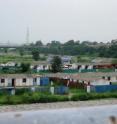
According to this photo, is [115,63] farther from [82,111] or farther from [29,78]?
[82,111]

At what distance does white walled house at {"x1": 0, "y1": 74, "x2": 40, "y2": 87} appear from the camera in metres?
15.7

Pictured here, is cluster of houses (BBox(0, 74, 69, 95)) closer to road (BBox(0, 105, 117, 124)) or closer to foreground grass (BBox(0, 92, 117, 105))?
foreground grass (BBox(0, 92, 117, 105))

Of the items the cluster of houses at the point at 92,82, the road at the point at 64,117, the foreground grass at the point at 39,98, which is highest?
the road at the point at 64,117

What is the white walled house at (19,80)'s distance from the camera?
51.4 feet

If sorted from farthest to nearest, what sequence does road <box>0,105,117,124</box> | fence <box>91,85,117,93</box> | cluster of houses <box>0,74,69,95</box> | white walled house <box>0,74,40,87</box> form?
white walled house <box>0,74,40,87</box> → cluster of houses <box>0,74,69,95</box> → fence <box>91,85,117,93</box> → road <box>0,105,117,124</box>

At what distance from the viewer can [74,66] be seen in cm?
2812

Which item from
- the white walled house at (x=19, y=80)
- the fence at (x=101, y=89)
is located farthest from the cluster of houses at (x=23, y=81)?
the fence at (x=101, y=89)

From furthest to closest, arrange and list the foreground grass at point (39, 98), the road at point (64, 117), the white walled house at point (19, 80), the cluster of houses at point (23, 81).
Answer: the white walled house at point (19, 80)
the cluster of houses at point (23, 81)
the foreground grass at point (39, 98)
the road at point (64, 117)

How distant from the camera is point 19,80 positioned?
1590cm

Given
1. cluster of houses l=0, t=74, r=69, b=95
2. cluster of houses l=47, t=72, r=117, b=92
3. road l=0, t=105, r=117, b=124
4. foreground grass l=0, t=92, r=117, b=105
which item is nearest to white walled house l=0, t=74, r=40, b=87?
cluster of houses l=0, t=74, r=69, b=95

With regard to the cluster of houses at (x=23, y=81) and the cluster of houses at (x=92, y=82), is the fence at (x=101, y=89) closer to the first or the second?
the cluster of houses at (x=92, y=82)

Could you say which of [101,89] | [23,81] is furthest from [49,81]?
[101,89]

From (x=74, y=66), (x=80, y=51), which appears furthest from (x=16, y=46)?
(x=74, y=66)

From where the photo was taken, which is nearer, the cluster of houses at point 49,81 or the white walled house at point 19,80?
the cluster of houses at point 49,81
